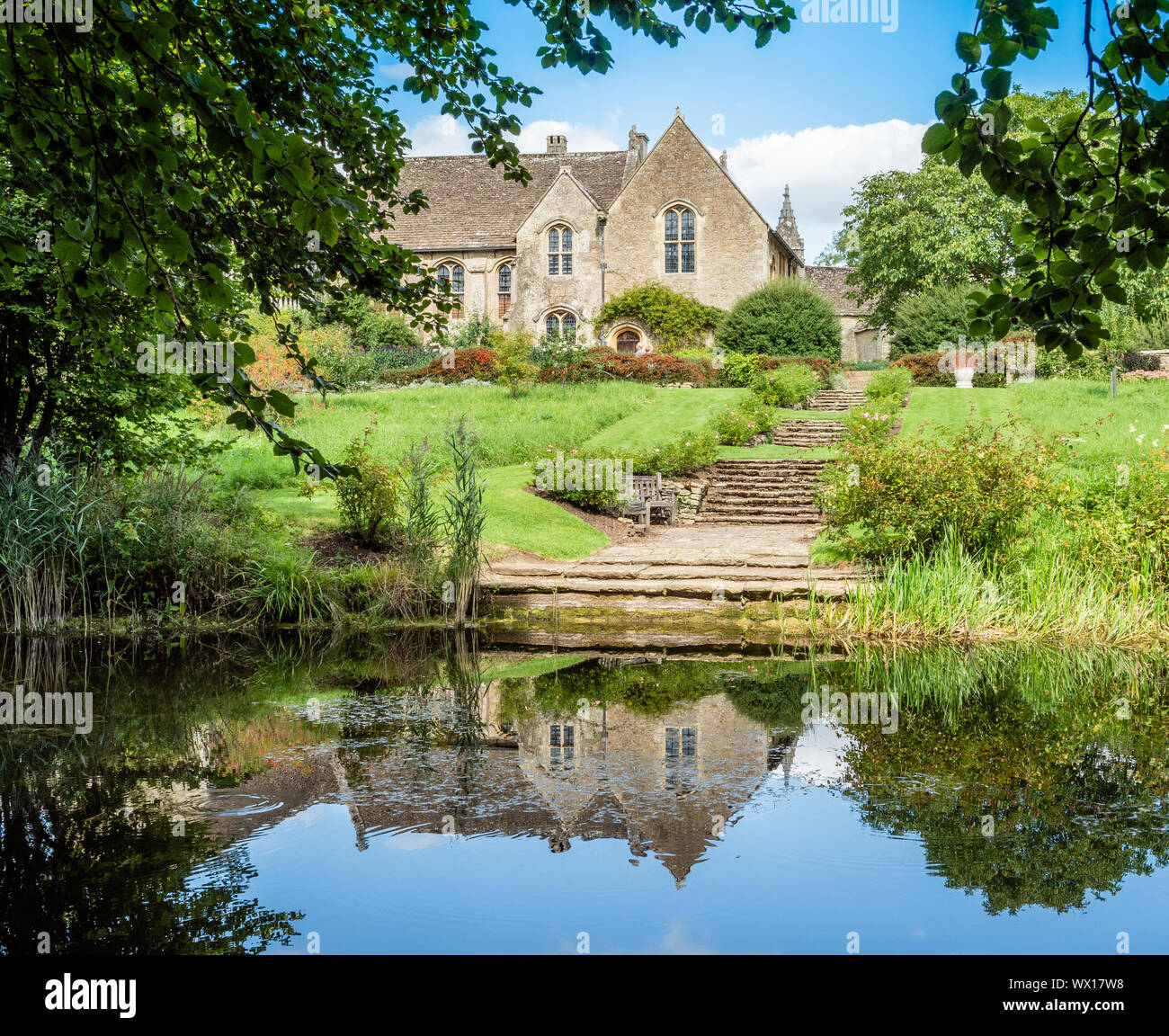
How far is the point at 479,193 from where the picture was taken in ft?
152

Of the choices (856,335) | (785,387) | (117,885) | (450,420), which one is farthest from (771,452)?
(856,335)

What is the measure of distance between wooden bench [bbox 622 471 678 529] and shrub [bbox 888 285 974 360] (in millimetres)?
19690

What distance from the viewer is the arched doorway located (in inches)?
1590

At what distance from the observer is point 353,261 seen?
6.12 meters

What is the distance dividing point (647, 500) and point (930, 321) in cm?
2173

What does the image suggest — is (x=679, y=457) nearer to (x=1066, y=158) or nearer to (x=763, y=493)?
(x=763, y=493)

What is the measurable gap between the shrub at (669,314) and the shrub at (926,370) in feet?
31.4

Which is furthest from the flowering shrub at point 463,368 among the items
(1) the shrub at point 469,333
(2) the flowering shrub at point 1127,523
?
(2) the flowering shrub at point 1127,523

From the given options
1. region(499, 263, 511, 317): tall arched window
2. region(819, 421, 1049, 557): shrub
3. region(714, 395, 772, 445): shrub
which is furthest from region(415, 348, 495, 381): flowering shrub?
region(819, 421, 1049, 557): shrub

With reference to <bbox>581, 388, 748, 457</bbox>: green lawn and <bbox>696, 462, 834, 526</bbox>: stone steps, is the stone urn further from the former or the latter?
<bbox>696, 462, 834, 526</bbox>: stone steps

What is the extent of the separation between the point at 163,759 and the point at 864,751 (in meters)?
4.27

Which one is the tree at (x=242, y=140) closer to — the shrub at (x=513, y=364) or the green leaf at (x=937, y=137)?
the green leaf at (x=937, y=137)
